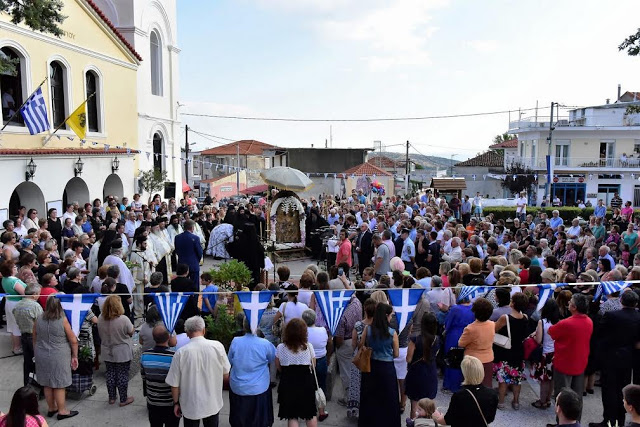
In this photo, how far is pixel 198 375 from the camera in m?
5.44

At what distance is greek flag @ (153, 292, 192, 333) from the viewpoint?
6.74 meters

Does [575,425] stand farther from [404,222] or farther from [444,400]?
[404,222]

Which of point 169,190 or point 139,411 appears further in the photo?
point 169,190

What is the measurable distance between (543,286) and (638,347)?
1330 millimetres

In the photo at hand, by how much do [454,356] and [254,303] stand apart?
251 centimetres

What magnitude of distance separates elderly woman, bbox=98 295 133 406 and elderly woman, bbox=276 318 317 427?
2.18 metres

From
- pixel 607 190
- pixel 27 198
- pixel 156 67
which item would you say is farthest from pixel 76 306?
pixel 607 190

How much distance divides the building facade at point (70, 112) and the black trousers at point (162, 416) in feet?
36.0

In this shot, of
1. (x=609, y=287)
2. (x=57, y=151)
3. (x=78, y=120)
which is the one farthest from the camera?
(x=57, y=151)

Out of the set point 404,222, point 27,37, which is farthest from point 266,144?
point 404,222

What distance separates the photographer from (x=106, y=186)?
22.0m

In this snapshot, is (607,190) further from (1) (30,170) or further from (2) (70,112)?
(1) (30,170)

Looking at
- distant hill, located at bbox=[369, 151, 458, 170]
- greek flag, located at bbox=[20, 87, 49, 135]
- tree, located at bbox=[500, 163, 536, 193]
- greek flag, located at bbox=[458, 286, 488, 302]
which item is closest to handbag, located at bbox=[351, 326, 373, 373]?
greek flag, located at bbox=[458, 286, 488, 302]

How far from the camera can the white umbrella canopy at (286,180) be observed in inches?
590
